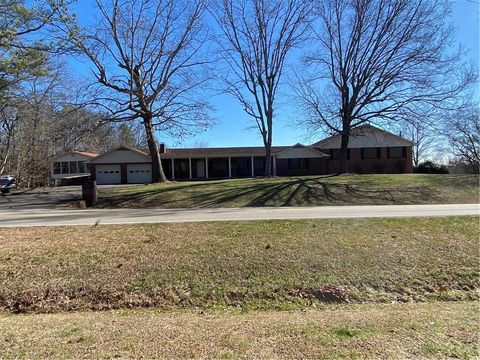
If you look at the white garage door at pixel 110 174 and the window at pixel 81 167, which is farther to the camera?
the window at pixel 81 167

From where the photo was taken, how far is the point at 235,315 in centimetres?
532

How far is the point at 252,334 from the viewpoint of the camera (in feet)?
13.8

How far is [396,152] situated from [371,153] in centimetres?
300

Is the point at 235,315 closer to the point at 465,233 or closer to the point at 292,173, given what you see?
the point at 465,233

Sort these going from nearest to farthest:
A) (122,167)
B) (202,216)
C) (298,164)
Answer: (202,216) → (122,167) → (298,164)

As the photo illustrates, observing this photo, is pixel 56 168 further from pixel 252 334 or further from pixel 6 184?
pixel 252 334

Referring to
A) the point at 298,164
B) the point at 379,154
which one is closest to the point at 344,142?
the point at 298,164

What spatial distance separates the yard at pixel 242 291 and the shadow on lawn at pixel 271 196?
885cm

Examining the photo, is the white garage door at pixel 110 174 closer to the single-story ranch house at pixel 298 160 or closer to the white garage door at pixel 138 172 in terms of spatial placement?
the white garage door at pixel 138 172

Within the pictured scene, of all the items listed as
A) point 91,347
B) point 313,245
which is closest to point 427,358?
point 91,347

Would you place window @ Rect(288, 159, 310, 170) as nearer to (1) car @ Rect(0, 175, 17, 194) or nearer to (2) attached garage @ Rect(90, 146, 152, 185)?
(2) attached garage @ Rect(90, 146, 152, 185)

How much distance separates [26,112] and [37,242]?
26599 mm

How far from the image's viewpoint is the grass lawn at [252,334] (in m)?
3.75

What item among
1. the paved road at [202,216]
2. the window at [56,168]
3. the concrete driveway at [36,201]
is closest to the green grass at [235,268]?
the paved road at [202,216]
